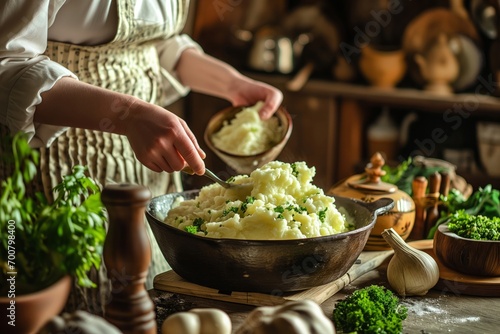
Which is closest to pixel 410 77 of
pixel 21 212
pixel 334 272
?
pixel 334 272

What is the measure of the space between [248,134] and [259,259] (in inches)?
28.1

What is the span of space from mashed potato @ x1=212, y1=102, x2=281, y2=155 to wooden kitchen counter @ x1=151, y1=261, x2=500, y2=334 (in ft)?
1.87

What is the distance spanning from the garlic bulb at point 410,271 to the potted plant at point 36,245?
0.70 meters

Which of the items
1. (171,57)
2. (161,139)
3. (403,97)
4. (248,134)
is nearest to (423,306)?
(161,139)

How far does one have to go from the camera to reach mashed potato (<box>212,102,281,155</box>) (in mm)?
2010

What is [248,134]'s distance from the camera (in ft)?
6.63

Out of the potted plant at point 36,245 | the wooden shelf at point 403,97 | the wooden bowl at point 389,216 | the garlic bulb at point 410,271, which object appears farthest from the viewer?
the wooden shelf at point 403,97

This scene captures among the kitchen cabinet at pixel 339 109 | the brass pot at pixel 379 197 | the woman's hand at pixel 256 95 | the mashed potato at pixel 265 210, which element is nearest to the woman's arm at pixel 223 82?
the woman's hand at pixel 256 95

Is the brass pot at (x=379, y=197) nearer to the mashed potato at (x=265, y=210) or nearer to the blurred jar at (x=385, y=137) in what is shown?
the mashed potato at (x=265, y=210)

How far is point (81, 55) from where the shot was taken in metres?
1.87

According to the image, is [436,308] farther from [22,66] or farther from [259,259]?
[22,66]

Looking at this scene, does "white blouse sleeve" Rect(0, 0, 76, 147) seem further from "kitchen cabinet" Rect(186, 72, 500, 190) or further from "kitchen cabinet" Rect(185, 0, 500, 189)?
"kitchen cabinet" Rect(186, 72, 500, 190)

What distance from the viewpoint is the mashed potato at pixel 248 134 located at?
6.59 feet

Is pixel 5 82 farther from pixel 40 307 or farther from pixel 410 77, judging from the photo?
pixel 410 77
